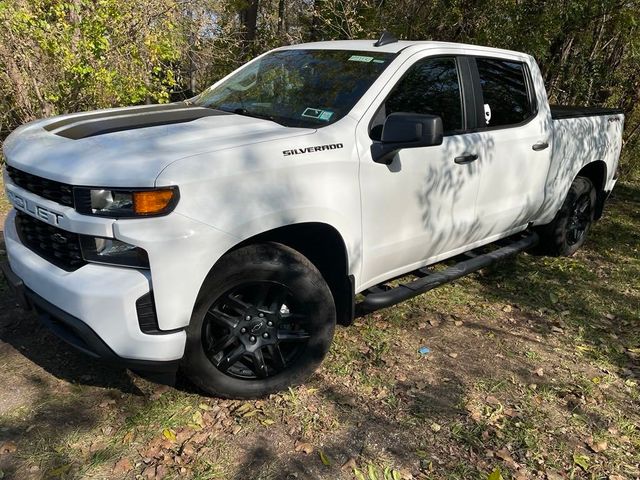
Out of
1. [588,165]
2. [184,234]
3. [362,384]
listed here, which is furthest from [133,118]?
[588,165]

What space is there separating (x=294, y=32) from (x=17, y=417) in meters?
12.4

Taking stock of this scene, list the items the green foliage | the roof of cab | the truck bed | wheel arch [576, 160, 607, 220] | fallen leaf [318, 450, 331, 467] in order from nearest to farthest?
fallen leaf [318, 450, 331, 467] → the roof of cab → the truck bed → wheel arch [576, 160, 607, 220] → the green foliage

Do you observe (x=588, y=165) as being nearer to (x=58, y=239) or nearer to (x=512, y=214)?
(x=512, y=214)

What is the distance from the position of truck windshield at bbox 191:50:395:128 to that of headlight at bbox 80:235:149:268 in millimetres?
1179

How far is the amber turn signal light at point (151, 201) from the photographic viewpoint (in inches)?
89.0

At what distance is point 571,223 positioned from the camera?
5.34 meters

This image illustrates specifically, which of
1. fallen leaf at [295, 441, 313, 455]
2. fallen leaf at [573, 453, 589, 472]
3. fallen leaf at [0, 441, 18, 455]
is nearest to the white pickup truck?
fallen leaf at [295, 441, 313, 455]

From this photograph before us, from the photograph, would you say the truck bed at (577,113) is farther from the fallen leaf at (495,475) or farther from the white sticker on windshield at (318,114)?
the fallen leaf at (495,475)

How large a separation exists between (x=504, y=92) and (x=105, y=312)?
129 inches

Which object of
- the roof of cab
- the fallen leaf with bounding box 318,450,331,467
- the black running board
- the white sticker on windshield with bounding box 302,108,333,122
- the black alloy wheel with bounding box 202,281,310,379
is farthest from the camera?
the roof of cab

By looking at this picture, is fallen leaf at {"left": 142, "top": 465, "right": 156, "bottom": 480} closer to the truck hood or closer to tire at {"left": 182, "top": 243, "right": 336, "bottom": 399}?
tire at {"left": 182, "top": 243, "right": 336, "bottom": 399}

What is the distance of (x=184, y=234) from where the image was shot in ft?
7.59

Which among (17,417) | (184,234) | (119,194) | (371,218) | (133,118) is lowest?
(17,417)

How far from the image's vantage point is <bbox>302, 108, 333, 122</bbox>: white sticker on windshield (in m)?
3.03
